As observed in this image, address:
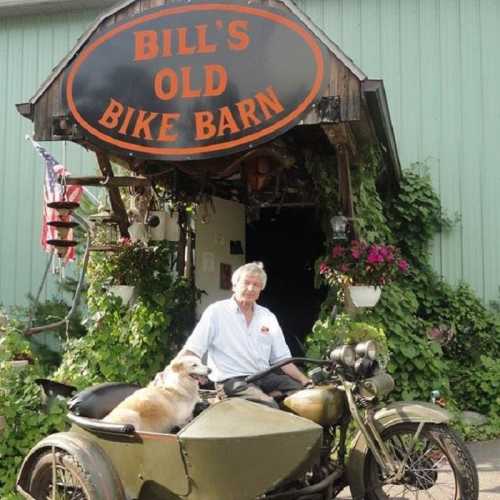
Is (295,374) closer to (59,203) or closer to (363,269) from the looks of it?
(363,269)

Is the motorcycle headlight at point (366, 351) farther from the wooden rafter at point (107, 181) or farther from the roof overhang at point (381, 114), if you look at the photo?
the wooden rafter at point (107, 181)

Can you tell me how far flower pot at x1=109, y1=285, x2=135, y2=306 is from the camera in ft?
22.4

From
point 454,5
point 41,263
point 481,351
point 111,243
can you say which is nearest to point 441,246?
point 481,351

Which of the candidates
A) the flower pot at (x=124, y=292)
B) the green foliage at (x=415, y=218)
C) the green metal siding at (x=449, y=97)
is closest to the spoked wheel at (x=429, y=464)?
the flower pot at (x=124, y=292)

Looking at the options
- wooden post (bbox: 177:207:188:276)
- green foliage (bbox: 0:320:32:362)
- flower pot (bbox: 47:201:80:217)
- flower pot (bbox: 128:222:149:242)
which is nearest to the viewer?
green foliage (bbox: 0:320:32:362)

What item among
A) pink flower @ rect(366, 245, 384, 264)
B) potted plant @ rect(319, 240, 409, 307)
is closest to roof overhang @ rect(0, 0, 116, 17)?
potted plant @ rect(319, 240, 409, 307)

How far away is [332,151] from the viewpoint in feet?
21.2

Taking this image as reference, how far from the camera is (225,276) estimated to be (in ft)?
26.8

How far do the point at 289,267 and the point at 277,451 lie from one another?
6.95 meters

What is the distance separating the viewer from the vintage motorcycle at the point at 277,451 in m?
3.27

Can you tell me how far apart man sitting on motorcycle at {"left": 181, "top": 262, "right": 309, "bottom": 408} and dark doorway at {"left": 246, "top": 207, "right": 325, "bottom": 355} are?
18.5 ft

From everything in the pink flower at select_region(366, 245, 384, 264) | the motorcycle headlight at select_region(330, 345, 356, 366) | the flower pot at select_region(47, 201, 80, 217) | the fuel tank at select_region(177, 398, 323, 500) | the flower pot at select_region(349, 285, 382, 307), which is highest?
the flower pot at select_region(47, 201, 80, 217)

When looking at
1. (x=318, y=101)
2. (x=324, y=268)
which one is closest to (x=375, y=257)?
(x=324, y=268)

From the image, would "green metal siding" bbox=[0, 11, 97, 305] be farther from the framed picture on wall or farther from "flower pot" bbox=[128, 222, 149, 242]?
"flower pot" bbox=[128, 222, 149, 242]
